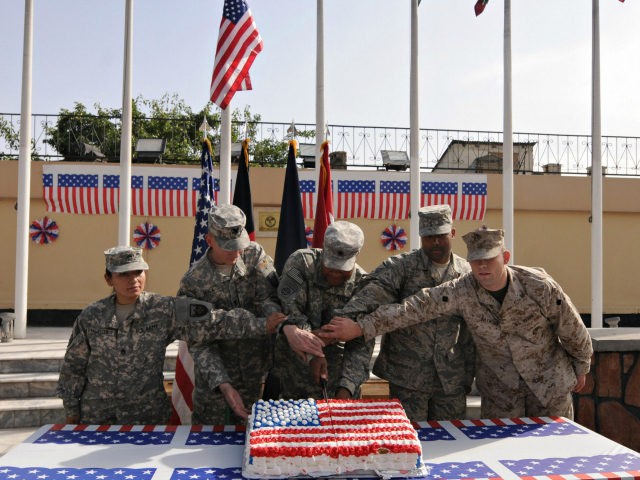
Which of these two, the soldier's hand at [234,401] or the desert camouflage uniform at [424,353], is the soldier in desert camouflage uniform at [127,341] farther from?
the desert camouflage uniform at [424,353]

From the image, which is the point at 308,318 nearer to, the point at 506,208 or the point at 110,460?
the point at 110,460

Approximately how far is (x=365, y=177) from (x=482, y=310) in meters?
8.72

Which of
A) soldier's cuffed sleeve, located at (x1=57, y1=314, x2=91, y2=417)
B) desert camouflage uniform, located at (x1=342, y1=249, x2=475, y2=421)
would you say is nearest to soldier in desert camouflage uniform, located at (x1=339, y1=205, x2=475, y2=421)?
desert camouflage uniform, located at (x1=342, y1=249, x2=475, y2=421)

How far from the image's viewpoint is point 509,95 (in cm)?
A: 820

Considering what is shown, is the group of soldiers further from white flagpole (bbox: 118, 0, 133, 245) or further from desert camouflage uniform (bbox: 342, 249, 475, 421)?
white flagpole (bbox: 118, 0, 133, 245)

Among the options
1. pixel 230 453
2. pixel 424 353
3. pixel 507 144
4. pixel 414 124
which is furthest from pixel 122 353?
pixel 507 144

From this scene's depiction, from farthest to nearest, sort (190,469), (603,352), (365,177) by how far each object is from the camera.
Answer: (365,177)
(603,352)
(190,469)

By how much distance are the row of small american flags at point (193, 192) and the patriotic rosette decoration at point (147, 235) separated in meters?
0.29

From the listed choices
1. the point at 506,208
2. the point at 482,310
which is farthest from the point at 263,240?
the point at 482,310

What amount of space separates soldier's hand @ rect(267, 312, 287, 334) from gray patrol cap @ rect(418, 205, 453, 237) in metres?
0.90

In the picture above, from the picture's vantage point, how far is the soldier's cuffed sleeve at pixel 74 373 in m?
3.15

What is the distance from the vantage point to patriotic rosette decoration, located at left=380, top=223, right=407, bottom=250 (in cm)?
1203

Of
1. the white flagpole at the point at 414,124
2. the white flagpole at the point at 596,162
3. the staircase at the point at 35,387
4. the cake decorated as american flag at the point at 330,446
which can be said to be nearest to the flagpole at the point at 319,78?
the white flagpole at the point at 414,124

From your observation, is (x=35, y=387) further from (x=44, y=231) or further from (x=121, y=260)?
(x=44, y=231)
